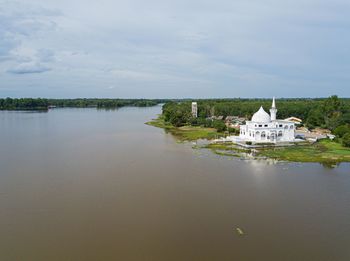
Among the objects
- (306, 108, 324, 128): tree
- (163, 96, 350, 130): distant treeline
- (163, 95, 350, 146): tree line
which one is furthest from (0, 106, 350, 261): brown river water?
(306, 108, 324, 128): tree

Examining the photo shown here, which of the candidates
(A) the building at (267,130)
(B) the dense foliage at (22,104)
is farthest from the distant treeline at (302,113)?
(B) the dense foliage at (22,104)

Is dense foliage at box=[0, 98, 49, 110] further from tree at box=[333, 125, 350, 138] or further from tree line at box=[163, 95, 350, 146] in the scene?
tree at box=[333, 125, 350, 138]

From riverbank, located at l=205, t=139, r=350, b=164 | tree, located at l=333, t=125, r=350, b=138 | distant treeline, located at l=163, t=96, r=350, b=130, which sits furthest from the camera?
distant treeline, located at l=163, t=96, r=350, b=130

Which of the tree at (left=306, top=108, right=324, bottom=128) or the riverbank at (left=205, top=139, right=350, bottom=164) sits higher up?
the tree at (left=306, top=108, right=324, bottom=128)

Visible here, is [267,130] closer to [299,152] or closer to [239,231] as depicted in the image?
[299,152]

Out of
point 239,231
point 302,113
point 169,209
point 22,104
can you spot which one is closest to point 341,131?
point 302,113

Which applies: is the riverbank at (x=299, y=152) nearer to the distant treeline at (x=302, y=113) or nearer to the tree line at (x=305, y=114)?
the tree line at (x=305, y=114)

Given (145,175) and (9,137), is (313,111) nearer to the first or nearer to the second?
(145,175)
